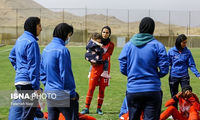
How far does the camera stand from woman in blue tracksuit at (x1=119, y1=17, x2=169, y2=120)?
4.76m

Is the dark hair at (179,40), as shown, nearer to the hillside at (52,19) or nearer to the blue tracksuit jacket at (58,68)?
the blue tracksuit jacket at (58,68)

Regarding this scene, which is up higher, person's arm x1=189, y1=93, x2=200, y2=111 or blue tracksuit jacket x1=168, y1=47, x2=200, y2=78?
blue tracksuit jacket x1=168, y1=47, x2=200, y2=78

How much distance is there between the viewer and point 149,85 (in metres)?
4.76

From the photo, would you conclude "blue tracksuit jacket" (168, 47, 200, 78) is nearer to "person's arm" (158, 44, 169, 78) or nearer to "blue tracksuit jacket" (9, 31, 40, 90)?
"person's arm" (158, 44, 169, 78)

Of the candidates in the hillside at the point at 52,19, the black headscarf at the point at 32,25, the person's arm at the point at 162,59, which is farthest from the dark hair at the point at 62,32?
the hillside at the point at 52,19

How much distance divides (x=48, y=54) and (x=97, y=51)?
9.76 ft

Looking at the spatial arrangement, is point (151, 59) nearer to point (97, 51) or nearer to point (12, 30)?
point (97, 51)

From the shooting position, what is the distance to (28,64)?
509 centimetres

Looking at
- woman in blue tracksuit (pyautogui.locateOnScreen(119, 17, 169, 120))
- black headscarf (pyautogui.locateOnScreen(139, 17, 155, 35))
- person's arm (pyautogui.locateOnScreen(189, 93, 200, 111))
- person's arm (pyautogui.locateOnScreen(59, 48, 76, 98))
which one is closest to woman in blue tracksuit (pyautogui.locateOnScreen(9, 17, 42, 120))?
person's arm (pyautogui.locateOnScreen(59, 48, 76, 98))

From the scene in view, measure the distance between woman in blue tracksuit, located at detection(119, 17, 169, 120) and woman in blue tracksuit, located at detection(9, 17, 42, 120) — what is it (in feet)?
4.25

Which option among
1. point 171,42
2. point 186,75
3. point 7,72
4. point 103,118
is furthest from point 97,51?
point 171,42

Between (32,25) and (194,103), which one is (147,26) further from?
(194,103)

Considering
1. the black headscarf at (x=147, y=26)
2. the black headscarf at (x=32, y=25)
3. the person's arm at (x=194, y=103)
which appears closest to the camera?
the black headscarf at (x=147, y=26)

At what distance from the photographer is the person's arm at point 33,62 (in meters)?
5.06
